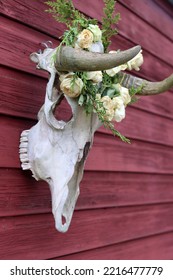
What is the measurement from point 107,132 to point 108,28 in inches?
29.3

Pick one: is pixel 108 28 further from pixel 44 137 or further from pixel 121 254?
pixel 121 254

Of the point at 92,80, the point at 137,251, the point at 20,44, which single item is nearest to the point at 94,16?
the point at 20,44

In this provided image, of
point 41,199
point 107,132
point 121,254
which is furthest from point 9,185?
point 121,254

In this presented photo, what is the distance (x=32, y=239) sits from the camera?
1.65 m

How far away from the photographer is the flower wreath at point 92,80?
1.34 m

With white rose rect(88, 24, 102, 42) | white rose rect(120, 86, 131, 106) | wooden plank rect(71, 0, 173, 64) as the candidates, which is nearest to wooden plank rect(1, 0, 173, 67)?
wooden plank rect(71, 0, 173, 64)

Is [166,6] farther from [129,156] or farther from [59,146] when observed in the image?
[59,146]

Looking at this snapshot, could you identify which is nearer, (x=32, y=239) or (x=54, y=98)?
(x=54, y=98)

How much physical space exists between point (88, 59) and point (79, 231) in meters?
0.95

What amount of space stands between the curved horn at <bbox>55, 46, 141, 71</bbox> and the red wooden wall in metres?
0.32

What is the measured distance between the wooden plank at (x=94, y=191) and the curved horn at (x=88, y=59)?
463 millimetres

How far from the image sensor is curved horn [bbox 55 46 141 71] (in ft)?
3.76

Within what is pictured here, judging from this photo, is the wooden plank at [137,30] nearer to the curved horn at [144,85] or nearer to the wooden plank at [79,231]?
the curved horn at [144,85]

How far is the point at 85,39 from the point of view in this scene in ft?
4.38
